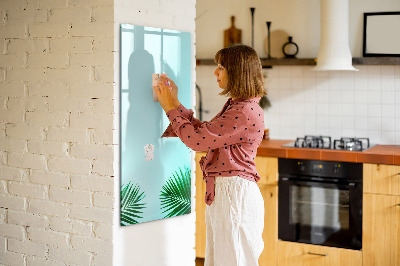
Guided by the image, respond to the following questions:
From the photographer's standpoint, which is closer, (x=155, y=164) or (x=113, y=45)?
(x=113, y=45)

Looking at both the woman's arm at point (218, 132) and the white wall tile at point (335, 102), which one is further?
the white wall tile at point (335, 102)

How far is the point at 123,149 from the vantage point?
276 cm

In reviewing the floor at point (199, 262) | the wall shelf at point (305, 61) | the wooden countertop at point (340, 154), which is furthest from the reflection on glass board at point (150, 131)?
the wall shelf at point (305, 61)

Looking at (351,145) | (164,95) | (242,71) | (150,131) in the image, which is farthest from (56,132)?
(351,145)

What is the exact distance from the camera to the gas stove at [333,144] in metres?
4.14

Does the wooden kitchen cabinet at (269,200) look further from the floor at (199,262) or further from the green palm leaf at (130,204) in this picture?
the green palm leaf at (130,204)

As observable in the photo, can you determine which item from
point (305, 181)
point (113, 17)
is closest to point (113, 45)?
point (113, 17)

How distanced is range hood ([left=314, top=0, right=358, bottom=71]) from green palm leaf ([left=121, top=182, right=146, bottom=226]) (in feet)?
6.67

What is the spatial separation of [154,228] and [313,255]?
1.66 m

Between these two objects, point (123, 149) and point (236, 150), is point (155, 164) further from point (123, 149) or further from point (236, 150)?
point (236, 150)

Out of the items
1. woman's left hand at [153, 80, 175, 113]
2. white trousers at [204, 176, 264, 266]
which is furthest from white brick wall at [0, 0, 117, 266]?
white trousers at [204, 176, 264, 266]

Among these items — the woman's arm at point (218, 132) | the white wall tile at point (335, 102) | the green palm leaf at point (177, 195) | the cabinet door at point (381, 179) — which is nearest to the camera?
the woman's arm at point (218, 132)

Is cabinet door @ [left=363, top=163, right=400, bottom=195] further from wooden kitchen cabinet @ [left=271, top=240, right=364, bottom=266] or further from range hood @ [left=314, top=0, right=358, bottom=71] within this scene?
range hood @ [left=314, top=0, right=358, bottom=71]

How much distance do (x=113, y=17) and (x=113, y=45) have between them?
5.0 inches
